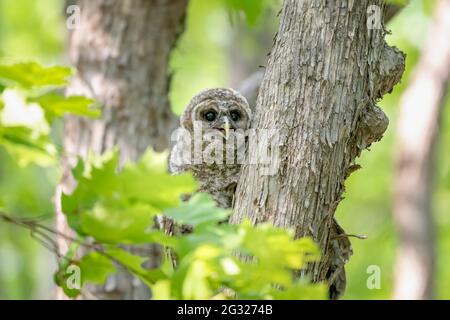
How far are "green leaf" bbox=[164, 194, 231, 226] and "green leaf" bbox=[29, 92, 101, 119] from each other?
50 cm

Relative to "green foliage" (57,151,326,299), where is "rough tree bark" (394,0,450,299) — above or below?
above

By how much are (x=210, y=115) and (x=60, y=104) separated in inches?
48.1

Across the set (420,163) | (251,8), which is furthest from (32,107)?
(420,163)

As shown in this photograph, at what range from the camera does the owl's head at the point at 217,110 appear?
315 centimetres

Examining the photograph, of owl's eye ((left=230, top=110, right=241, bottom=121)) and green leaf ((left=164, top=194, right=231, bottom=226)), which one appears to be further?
owl's eye ((left=230, top=110, right=241, bottom=121))

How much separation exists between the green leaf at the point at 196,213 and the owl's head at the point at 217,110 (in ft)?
4.25

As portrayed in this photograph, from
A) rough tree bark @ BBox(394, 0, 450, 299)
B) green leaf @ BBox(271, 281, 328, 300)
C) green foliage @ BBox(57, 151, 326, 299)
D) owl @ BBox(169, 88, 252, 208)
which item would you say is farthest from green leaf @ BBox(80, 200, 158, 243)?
rough tree bark @ BBox(394, 0, 450, 299)

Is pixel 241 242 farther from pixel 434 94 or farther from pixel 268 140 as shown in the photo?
pixel 434 94

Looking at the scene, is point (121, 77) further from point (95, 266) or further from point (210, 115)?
point (95, 266)

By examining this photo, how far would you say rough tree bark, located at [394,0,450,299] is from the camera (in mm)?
5473

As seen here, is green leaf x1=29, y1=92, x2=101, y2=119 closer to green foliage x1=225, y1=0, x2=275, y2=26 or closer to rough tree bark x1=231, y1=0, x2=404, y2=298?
rough tree bark x1=231, y1=0, x2=404, y2=298

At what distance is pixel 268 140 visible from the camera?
2.45 m

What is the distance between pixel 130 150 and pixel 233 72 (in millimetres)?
5827

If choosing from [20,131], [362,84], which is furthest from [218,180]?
[20,131]
